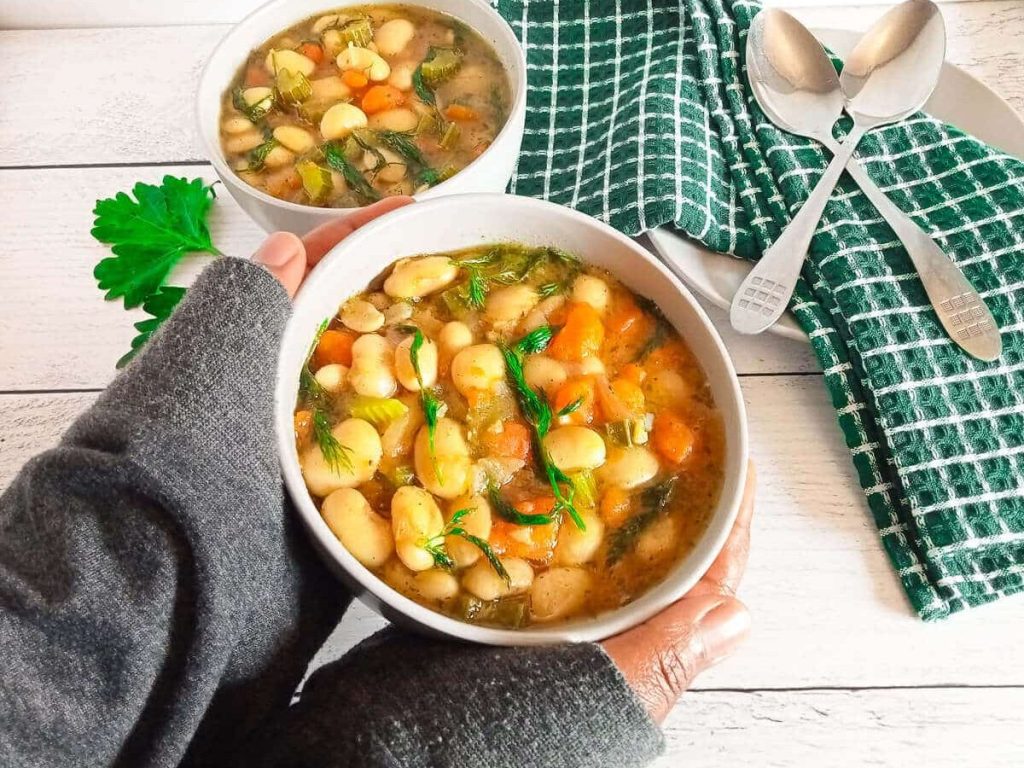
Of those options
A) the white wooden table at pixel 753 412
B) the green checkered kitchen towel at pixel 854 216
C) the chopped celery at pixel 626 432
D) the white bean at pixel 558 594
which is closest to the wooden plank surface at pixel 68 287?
the white wooden table at pixel 753 412

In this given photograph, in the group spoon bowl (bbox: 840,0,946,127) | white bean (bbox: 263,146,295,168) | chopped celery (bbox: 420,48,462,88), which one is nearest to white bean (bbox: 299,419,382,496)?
white bean (bbox: 263,146,295,168)

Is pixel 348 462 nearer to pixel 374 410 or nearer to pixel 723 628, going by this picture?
pixel 374 410

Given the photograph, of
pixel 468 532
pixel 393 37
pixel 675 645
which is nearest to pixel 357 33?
pixel 393 37

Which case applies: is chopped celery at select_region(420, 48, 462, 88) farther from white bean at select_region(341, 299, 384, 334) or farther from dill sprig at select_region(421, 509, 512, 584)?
dill sprig at select_region(421, 509, 512, 584)

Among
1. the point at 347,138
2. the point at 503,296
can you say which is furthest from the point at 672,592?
the point at 347,138

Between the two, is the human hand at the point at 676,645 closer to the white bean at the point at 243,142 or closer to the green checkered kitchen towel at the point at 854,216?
the green checkered kitchen towel at the point at 854,216
